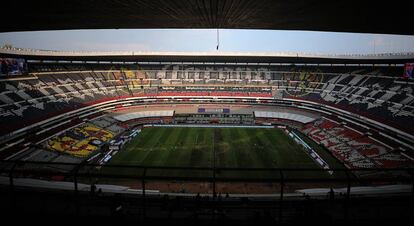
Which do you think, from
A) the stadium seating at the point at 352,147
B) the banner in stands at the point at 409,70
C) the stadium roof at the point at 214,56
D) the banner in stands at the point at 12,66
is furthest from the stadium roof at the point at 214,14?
the stadium roof at the point at 214,56

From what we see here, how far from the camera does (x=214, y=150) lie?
33.1 meters

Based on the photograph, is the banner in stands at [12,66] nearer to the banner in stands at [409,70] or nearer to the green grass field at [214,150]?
the green grass field at [214,150]

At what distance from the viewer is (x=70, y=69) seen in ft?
178

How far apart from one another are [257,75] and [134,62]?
28739mm

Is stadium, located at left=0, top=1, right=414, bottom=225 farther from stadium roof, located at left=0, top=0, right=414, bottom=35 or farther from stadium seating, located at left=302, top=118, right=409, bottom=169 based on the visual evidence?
stadium roof, located at left=0, top=0, right=414, bottom=35

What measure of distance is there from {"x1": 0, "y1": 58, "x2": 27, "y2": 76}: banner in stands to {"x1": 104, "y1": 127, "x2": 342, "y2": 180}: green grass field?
21.2 m

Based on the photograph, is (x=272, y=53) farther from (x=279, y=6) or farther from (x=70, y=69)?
(x=279, y=6)

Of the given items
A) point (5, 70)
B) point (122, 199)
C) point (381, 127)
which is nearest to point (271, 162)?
point (381, 127)

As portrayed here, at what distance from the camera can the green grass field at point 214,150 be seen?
93.0 feet

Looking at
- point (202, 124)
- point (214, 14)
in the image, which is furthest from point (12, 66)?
point (214, 14)

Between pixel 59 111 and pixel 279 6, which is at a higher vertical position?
pixel 279 6

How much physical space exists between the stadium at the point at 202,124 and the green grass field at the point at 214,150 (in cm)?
22

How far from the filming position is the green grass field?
93.0 ft

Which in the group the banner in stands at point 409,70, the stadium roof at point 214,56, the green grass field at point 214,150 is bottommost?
the green grass field at point 214,150
